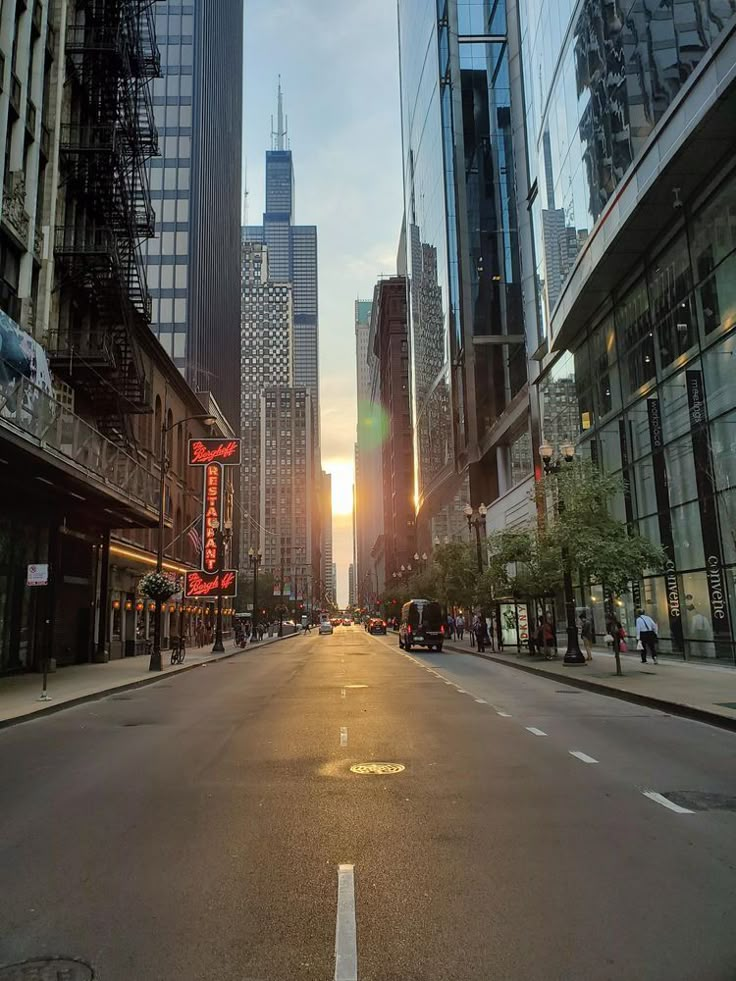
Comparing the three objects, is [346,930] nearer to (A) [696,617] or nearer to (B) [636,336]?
(A) [696,617]

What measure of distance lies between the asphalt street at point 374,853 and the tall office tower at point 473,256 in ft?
135

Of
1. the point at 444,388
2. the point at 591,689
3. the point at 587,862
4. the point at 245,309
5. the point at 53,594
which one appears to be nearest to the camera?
the point at 587,862

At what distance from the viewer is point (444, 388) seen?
79.0 m

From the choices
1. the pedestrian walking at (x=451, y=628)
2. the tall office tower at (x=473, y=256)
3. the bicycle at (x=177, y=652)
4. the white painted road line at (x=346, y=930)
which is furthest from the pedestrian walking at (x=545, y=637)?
the pedestrian walking at (x=451, y=628)

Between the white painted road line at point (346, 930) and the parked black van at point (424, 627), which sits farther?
the parked black van at point (424, 627)

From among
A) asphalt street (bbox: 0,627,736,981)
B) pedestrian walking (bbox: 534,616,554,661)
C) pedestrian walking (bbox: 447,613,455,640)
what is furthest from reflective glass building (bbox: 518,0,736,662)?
pedestrian walking (bbox: 447,613,455,640)

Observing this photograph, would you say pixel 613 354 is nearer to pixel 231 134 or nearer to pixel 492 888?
pixel 492 888

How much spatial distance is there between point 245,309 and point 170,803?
198 m

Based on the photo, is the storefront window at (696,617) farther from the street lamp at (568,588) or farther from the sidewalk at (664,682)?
the street lamp at (568,588)

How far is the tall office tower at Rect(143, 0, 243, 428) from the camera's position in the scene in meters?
71.4

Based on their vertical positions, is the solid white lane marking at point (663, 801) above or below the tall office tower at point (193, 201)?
below

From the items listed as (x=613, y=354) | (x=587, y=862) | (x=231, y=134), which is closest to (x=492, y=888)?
(x=587, y=862)

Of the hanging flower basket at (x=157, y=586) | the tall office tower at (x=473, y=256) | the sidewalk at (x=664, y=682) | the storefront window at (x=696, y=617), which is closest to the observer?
the sidewalk at (x=664, y=682)

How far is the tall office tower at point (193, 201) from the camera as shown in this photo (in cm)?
7144
